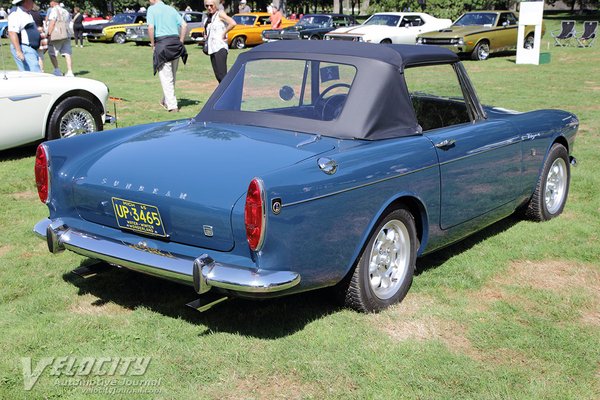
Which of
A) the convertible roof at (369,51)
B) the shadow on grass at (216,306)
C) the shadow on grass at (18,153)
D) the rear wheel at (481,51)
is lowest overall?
the rear wheel at (481,51)

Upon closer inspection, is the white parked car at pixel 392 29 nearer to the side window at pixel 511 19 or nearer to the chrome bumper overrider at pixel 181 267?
the side window at pixel 511 19

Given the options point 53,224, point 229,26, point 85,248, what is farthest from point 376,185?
point 229,26

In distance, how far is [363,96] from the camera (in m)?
4.23

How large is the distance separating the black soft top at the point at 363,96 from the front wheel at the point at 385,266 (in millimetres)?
545

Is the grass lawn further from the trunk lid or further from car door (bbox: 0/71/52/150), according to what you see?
car door (bbox: 0/71/52/150)

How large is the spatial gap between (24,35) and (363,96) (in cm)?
888

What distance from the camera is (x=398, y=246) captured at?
14.0 ft

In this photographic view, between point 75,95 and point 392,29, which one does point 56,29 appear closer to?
point 75,95

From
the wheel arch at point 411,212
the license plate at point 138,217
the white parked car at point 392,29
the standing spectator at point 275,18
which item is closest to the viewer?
the license plate at point 138,217

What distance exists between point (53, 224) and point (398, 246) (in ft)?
6.70

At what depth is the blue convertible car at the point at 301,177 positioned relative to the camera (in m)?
3.49

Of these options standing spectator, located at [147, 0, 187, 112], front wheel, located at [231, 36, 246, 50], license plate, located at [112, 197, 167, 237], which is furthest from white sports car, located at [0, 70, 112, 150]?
front wheel, located at [231, 36, 246, 50]

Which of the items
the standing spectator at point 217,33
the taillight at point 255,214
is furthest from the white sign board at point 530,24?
the taillight at point 255,214

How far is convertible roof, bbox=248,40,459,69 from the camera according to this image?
14.6 ft
